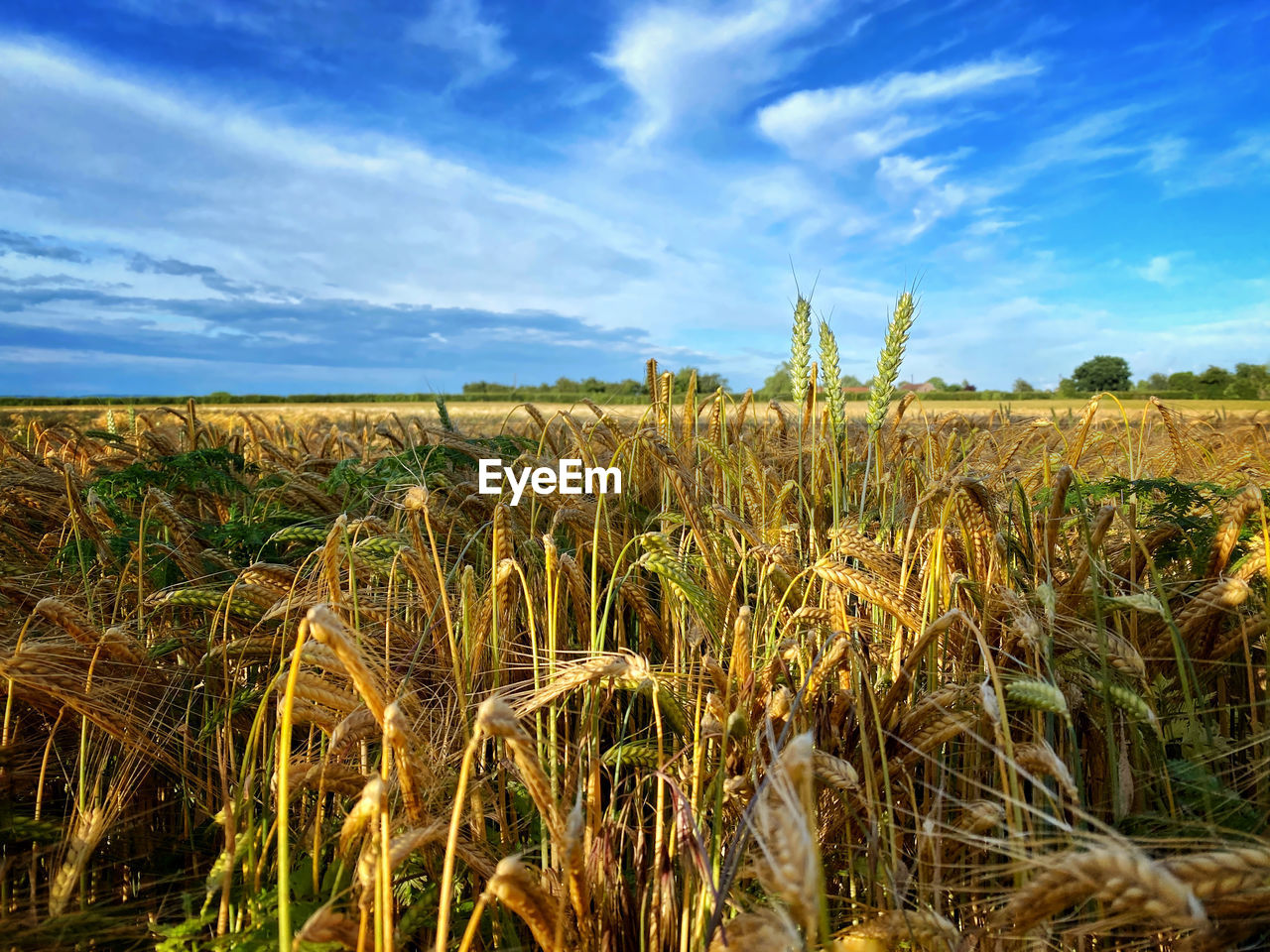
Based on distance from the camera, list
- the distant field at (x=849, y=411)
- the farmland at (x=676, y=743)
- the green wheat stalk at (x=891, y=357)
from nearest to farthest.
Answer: the farmland at (x=676, y=743), the green wheat stalk at (x=891, y=357), the distant field at (x=849, y=411)

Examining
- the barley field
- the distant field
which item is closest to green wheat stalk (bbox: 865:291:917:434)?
the barley field

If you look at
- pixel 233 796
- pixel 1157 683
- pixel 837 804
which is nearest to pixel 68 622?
pixel 233 796

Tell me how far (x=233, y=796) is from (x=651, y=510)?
5.79 feet

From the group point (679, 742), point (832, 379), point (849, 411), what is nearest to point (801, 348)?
point (832, 379)

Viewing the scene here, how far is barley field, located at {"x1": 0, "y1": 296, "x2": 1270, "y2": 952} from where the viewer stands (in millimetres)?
993

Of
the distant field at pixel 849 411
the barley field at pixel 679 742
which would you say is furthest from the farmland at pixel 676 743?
the distant field at pixel 849 411

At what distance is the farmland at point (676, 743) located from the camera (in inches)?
39.1

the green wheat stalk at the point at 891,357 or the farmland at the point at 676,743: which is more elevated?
the green wheat stalk at the point at 891,357

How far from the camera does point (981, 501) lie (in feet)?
5.21

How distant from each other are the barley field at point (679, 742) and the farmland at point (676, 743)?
0.4 inches

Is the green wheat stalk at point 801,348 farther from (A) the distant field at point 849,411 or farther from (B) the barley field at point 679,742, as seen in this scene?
(A) the distant field at point 849,411

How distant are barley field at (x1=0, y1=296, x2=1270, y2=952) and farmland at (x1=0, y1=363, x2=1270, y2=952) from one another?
0.01 meters

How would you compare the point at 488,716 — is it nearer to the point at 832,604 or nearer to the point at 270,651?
the point at 832,604

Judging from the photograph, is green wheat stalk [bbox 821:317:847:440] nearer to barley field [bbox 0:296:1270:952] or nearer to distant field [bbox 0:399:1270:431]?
barley field [bbox 0:296:1270:952]
